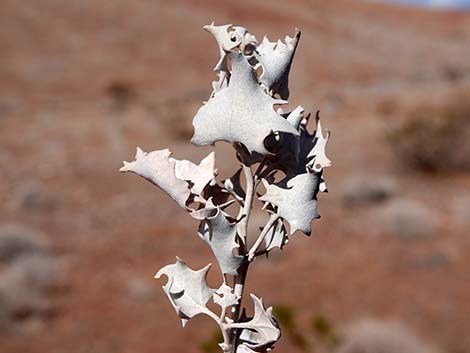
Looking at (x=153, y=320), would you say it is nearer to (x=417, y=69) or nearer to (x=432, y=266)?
(x=432, y=266)

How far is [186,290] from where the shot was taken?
1621 mm

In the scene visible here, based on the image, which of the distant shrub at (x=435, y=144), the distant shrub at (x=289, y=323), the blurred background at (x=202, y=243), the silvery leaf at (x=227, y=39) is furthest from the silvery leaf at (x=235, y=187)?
the distant shrub at (x=435, y=144)

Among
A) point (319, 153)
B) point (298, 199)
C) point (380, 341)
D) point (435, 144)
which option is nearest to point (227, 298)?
point (298, 199)

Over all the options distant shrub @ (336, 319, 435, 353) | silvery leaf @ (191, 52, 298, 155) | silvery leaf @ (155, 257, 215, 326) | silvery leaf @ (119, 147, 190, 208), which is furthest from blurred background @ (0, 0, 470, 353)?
silvery leaf @ (191, 52, 298, 155)

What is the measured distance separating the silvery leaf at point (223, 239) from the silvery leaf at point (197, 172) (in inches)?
3.7

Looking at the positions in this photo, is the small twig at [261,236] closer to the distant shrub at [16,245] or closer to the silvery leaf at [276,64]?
the silvery leaf at [276,64]

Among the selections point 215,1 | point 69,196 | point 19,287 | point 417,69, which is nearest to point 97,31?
point 215,1

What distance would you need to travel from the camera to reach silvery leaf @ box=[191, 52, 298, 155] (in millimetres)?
1448

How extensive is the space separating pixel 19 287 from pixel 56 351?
70.5 inches

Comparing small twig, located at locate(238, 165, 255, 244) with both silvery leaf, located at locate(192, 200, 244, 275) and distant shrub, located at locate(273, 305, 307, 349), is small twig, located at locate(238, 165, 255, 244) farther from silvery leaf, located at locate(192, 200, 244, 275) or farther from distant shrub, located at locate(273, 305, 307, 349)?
distant shrub, located at locate(273, 305, 307, 349)

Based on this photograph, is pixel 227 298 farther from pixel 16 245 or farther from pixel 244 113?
pixel 16 245

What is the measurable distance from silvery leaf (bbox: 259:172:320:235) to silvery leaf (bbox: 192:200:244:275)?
96 mm

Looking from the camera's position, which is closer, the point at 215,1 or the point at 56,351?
the point at 56,351

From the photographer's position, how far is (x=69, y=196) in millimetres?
17641
